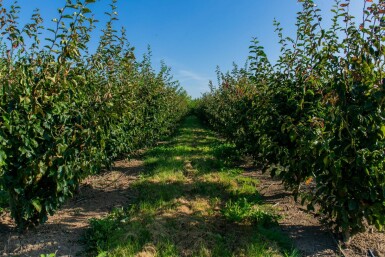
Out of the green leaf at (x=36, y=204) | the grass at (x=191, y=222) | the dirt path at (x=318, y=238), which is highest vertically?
the green leaf at (x=36, y=204)

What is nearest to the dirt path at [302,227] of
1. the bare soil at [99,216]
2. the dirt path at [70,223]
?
the bare soil at [99,216]

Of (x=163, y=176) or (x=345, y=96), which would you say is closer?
(x=345, y=96)

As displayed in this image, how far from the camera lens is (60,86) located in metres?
3.53

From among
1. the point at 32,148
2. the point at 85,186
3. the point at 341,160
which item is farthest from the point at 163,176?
the point at 341,160

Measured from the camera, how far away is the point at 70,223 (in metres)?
4.38

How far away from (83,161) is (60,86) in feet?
3.05

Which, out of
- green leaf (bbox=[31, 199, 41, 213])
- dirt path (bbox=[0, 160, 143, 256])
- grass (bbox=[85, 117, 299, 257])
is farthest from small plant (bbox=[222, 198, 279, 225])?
green leaf (bbox=[31, 199, 41, 213])

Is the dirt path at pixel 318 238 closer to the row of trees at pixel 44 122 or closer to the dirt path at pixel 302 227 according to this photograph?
the dirt path at pixel 302 227

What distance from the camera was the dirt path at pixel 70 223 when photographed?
361 cm

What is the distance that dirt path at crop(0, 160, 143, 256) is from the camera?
3610 millimetres

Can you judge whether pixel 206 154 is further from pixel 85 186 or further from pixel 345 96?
pixel 345 96

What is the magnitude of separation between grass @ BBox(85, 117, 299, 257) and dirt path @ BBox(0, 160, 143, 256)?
238 mm

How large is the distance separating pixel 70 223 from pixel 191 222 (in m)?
1.68

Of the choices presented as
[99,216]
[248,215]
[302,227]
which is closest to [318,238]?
[302,227]
